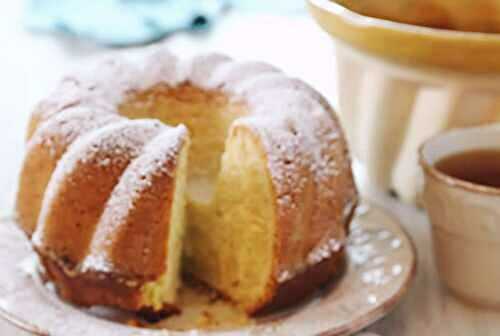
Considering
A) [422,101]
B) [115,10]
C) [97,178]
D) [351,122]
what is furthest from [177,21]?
[97,178]

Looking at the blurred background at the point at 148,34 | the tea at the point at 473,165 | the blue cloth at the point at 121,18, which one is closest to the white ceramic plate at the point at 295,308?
the tea at the point at 473,165

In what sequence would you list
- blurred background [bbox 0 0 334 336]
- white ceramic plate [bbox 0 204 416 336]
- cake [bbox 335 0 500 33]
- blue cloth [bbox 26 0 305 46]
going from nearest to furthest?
white ceramic plate [bbox 0 204 416 336]
cake [bbox 335 0 500 33]
blurred background [bbox 0 0 334 336]
blue cloth [bbox 26 0 305 46]

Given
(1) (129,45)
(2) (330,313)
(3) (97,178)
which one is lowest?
(1) (129,45)

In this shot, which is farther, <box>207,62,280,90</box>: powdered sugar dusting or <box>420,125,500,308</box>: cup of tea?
<box>207,62,280,90</box>: powdered sugar dusting

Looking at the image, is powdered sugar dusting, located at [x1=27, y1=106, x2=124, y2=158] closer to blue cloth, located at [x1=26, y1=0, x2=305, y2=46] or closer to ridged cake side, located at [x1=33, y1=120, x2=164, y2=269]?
ridged cake side, located at [x1=33, y1=120, x2=164, y2=269]

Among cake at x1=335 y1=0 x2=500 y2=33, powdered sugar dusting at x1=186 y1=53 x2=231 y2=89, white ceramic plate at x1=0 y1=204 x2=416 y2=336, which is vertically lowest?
white ceramic plate at x1=0 y1=204 x2=416 y2=336

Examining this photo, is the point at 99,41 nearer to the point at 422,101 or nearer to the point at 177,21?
the point at 177,21

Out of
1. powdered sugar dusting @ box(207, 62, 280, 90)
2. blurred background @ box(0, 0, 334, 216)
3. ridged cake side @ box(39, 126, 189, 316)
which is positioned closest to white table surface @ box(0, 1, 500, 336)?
blurred background @ box(0, 0, 334, 216)
